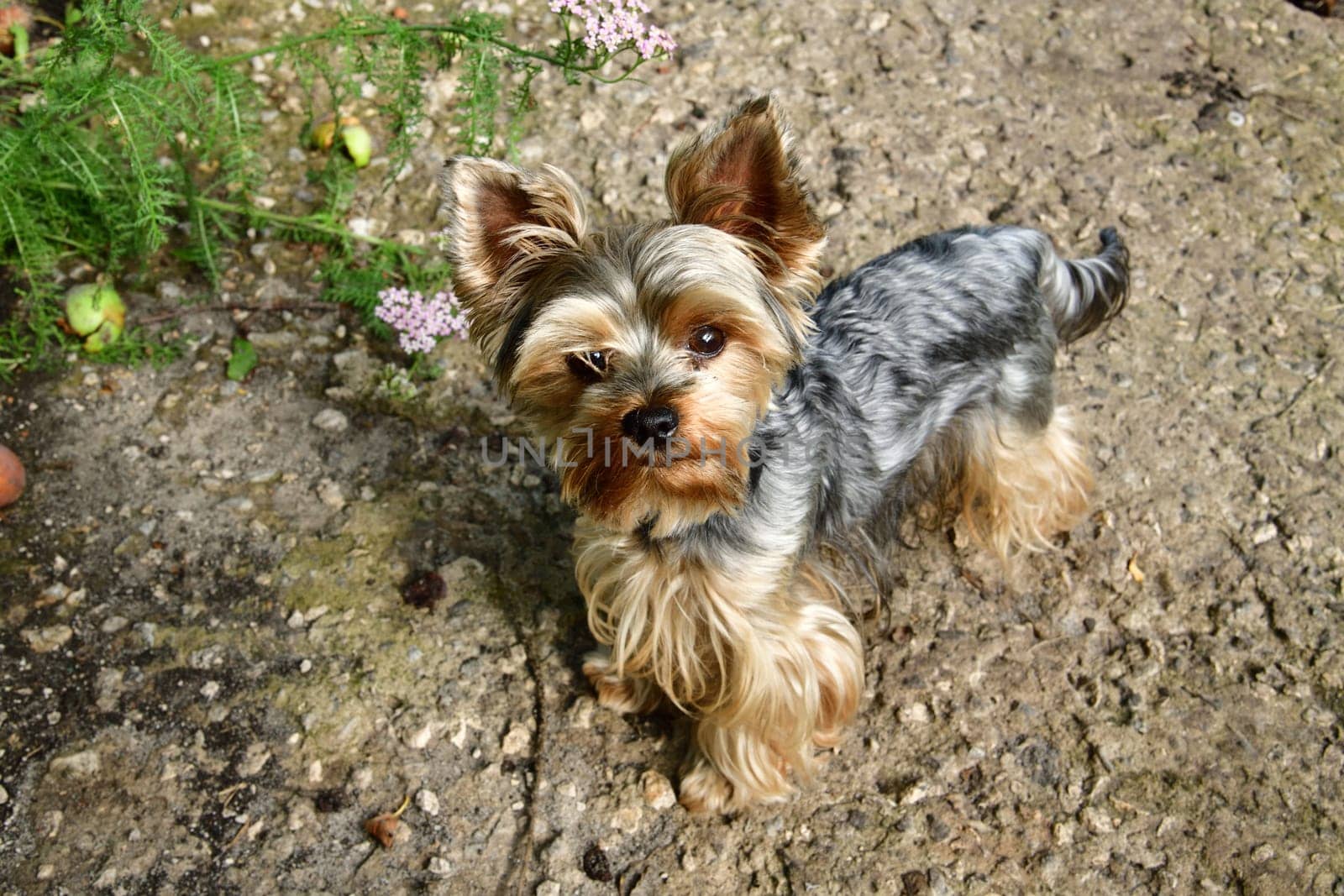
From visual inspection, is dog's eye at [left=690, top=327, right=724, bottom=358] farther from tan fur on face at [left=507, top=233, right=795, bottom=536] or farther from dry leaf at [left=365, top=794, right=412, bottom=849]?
dry leaf at [left=365, top=794, right=412, bottom=849]

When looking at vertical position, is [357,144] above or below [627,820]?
above

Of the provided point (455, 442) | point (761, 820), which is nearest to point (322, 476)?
point (455, 442)

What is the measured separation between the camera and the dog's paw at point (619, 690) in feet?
13.5

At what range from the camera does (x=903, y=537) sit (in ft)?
15.7

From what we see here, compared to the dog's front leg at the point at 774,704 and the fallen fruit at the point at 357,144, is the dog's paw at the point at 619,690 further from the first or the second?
the fallen fruit at the point at 357,144

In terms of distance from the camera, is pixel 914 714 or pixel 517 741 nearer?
pixel 517 741

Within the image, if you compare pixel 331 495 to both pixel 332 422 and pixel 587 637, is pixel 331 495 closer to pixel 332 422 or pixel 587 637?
pixel 332 422

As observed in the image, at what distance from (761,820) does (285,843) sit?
1705 mm

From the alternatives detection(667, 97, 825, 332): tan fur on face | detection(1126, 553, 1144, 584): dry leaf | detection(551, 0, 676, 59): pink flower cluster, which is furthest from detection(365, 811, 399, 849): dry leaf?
detection(1126, 553, 1144, 584): dry leaf

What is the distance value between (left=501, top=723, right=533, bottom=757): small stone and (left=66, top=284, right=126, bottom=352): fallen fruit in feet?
9.10

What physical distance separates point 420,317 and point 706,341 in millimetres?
2060

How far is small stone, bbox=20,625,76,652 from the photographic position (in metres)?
4.06

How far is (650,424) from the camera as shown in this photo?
9.62 ft

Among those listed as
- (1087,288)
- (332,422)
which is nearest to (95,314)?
(332,422)
